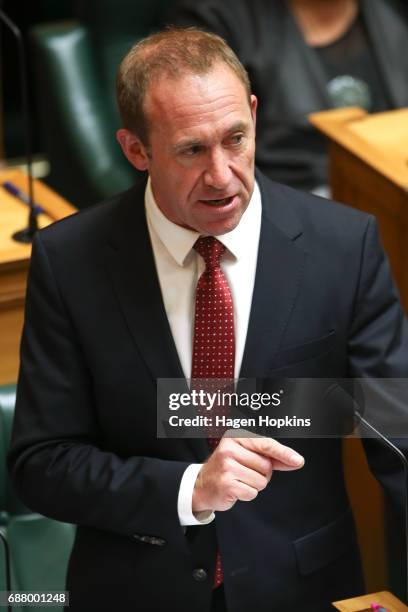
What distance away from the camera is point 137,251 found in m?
1.97

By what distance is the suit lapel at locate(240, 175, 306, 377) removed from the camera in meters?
1.93

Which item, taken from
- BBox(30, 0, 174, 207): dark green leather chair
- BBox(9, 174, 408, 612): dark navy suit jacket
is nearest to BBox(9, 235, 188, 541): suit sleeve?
BBox(9, 174, 408, 612): dark navy suit jacket

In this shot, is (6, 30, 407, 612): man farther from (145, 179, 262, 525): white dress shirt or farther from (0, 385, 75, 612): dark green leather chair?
(0, 385, 75, 612): dark green leather chair

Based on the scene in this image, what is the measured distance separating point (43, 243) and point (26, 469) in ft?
1.05

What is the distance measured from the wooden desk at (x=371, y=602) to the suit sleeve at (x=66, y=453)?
0.27 m

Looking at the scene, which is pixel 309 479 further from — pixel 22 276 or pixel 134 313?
pixel 22 276

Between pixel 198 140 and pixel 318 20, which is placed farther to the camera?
pixel 318 20

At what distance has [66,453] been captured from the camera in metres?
1.92

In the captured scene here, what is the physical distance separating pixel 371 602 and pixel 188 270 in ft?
1.75

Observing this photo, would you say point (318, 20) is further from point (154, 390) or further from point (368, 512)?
point (154, 390)

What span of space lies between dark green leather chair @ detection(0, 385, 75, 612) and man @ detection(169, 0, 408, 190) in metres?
1.64

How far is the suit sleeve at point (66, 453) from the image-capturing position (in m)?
1.88

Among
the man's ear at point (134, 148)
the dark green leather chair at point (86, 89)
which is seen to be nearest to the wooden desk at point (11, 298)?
the man's ear at point (134, 148)

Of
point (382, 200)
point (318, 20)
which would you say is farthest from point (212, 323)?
point (318, 20)
